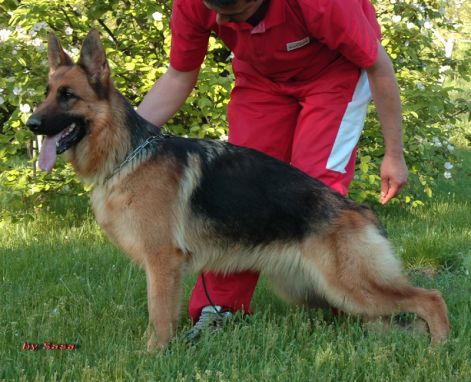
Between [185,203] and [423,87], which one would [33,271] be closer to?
[185,203]

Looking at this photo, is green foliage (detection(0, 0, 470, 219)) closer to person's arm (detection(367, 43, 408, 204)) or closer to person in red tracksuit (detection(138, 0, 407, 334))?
person in red tracksuit (detection(138, 0, 407, 334))

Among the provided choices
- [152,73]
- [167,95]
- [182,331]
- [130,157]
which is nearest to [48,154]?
[130,157]

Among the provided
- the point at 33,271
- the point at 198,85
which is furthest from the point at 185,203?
the point at 198,85

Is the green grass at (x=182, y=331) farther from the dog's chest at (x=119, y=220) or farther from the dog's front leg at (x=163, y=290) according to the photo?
the dog's chest at (x=119, y=220)

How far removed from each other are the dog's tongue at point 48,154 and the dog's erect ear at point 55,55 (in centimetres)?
42

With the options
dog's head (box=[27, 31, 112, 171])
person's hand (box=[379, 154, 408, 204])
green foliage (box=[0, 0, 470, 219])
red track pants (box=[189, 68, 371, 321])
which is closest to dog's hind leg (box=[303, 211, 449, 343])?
person's hand (box=[379, 154, 408, 204])

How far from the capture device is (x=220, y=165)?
12.2 feet

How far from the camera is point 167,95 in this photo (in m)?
4.16

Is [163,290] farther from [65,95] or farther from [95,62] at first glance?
[95,62]

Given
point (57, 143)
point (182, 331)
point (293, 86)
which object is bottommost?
point (182, 331)

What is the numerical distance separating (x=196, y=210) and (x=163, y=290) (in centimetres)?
48

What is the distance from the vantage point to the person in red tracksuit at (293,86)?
3.51 meters

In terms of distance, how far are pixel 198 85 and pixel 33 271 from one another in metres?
2.34

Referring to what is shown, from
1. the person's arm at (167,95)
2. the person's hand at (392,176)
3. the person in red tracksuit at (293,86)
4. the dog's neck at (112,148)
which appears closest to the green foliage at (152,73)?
the person's arm at (167,95)
